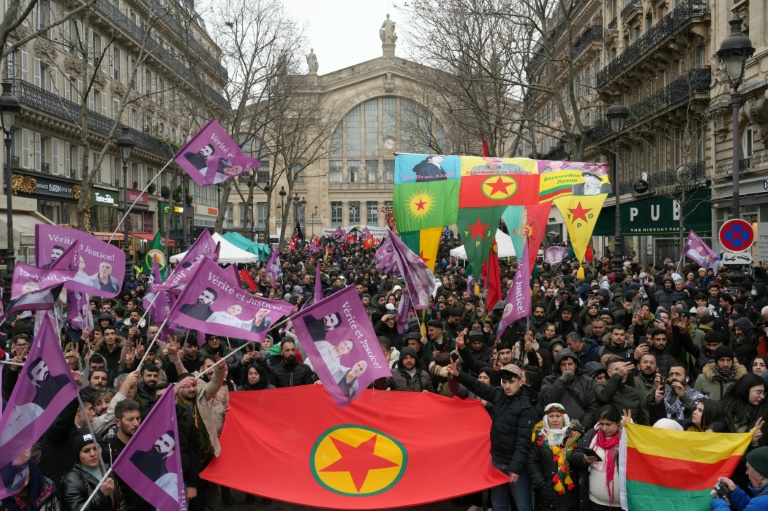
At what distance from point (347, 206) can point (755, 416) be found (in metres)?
83.9

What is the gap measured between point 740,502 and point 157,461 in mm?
3613

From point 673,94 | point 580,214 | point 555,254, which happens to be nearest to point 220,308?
point 580,214

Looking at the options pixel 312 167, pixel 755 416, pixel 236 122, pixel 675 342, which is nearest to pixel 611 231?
pixel 236 122

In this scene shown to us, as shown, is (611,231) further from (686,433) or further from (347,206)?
(347,206)

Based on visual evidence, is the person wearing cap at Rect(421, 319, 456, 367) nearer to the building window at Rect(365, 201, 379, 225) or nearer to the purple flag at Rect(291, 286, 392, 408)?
the purple flag at Rect(291, 286, 392, 408)

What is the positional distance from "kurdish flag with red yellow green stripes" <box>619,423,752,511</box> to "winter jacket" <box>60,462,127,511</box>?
3516 mm

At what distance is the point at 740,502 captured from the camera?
501 centimetres

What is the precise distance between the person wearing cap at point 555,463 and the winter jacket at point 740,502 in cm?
115

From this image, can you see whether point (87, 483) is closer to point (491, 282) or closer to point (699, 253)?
point (491, 282)

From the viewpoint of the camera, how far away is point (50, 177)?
2956 centimetres

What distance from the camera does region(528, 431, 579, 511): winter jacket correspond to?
6117mm

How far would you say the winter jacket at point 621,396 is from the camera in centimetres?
645

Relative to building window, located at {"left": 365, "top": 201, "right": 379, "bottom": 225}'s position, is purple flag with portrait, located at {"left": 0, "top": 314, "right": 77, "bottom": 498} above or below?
below

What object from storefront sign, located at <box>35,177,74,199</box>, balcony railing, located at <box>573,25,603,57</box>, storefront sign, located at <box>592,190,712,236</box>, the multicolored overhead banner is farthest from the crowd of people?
balcony railing, located at <box>573,25,603,57</box>
